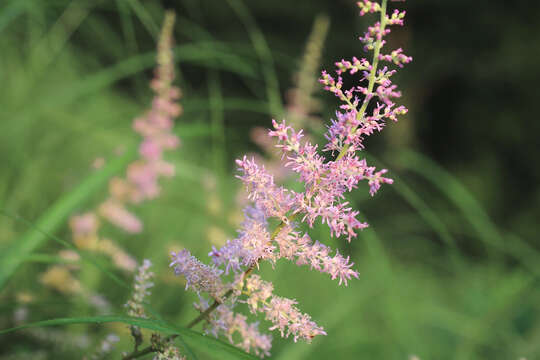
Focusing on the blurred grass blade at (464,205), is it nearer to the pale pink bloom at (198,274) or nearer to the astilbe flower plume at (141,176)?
the astilbe flower plume at (141,176)

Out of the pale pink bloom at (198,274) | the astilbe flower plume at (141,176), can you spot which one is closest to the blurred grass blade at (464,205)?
the astilbe flower plume at (141,176)

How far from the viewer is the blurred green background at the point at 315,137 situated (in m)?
2.86

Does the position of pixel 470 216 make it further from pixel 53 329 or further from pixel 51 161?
pixel 51 161

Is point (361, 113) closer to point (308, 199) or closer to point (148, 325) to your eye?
point (308, 199)

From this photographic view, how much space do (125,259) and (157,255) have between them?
2.32ft

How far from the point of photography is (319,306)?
454 cm

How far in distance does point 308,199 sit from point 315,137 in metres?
2.94

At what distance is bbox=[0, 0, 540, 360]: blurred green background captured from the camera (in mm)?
2855

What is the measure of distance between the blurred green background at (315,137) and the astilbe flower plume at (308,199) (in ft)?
1.56

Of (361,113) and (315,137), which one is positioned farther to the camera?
(315,137)

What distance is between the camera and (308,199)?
3.60 ft

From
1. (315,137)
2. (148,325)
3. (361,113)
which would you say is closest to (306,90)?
(315,137)

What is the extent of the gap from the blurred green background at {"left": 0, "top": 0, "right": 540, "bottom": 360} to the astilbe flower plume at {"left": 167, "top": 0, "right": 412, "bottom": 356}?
1.56 ft

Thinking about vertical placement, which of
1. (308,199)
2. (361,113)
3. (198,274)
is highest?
(361,113)
